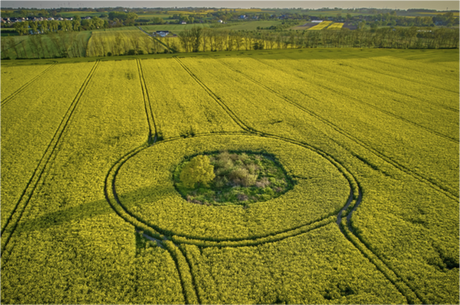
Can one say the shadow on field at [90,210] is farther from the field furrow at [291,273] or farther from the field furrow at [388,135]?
the field furrow at [388,135]

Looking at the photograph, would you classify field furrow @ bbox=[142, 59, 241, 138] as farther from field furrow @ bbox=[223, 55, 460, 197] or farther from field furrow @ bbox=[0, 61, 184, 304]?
field furrow @ bbox=[223, 55, 460, 197]

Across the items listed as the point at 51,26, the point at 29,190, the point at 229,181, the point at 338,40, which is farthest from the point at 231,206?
the point at 51,26

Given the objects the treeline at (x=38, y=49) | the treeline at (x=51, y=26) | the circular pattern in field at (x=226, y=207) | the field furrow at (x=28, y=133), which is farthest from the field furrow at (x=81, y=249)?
the treeline at (x=51, y=26)

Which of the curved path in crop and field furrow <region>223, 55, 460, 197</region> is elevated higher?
field furrow <region>223, 55, 460, 197</region>

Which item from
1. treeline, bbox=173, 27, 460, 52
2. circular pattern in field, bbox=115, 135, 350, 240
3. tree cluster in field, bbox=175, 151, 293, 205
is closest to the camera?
circular pattern in field, bbox=115, 135, 350, 240

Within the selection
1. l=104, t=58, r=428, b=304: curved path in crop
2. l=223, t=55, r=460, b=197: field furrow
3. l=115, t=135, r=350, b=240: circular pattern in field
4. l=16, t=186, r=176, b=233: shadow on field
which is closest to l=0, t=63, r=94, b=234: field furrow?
l=16, t=186, r=176, b=233: shadow on field

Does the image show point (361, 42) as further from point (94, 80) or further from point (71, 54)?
point (71, 54)
